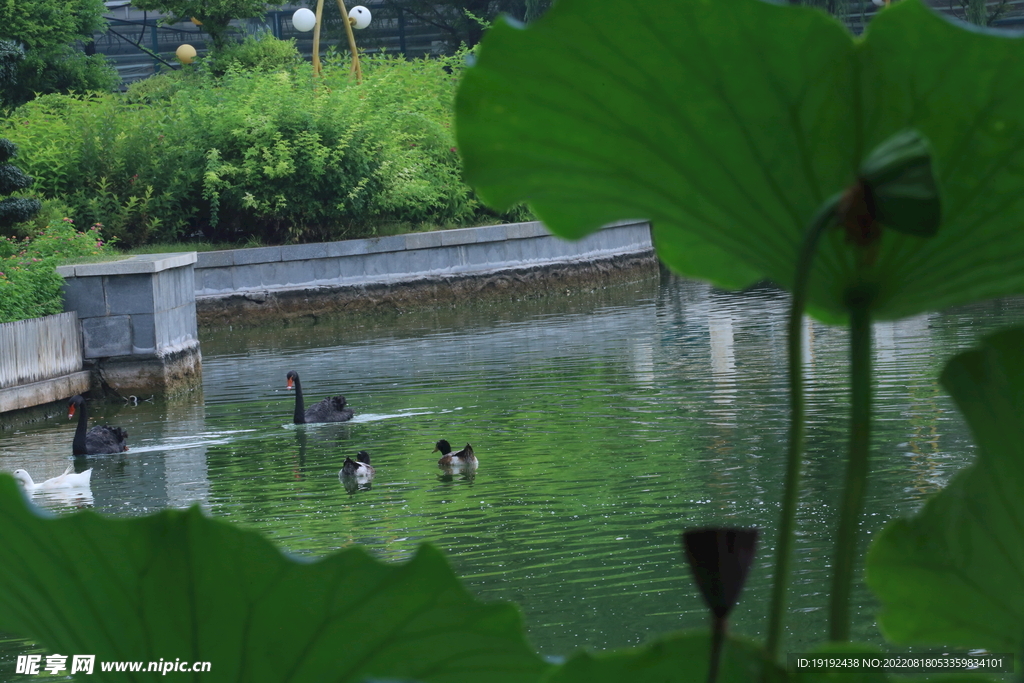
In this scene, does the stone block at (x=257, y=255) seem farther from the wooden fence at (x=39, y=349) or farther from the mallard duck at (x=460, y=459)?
the mallard duck at (x=460, y=459)

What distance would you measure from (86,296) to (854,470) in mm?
15945

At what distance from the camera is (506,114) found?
81 centimetres

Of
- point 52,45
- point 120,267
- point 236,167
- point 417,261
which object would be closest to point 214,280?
point 236,167

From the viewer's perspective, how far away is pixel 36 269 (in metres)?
15.5

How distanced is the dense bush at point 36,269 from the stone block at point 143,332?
0.92 m

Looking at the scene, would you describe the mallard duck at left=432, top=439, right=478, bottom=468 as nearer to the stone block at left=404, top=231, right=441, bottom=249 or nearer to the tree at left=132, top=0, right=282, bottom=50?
the stone block at left=404, top=231, right=441, bottom=249

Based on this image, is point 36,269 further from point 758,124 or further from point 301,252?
point 758,124

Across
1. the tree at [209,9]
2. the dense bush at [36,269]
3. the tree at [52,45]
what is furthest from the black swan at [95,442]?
the tree at [209,9]

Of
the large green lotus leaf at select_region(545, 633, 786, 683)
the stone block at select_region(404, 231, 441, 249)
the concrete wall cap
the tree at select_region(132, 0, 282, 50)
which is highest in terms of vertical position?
the tree at select_region(132, 0, 282, 50)

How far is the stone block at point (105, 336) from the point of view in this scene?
15602 mm

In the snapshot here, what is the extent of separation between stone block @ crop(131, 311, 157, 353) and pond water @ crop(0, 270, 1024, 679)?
796 millimetres

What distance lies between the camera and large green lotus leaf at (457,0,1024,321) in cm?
73

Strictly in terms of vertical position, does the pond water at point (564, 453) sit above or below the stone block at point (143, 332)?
below
